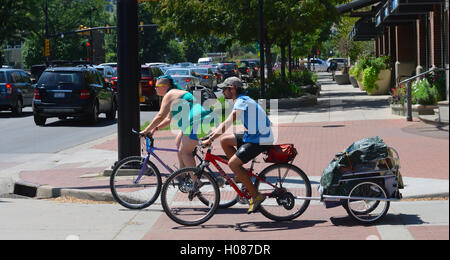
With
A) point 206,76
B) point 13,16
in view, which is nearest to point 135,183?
point 206,76

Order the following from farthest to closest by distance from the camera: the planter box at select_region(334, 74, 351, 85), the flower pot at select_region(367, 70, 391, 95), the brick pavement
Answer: the planter box at select_region(334, 74, 351, 85) < the flower pot at select_region(367, 70, 391, 95) < the brick pavement

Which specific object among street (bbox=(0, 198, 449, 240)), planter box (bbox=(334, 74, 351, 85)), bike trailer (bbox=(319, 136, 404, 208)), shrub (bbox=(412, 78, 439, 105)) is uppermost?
planter box (bbox=(334, 74, 351, 85))

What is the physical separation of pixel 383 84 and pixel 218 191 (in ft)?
85.1

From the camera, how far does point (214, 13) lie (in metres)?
29.4

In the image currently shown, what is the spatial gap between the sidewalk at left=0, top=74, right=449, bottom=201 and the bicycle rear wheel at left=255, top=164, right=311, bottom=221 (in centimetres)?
147

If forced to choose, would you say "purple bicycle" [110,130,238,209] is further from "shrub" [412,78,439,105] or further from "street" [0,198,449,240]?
"shrub" [412,78,439,105]

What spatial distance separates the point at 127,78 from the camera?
38.4ft

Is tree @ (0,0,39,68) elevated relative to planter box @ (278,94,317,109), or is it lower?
elevated

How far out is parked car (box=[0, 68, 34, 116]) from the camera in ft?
88.5

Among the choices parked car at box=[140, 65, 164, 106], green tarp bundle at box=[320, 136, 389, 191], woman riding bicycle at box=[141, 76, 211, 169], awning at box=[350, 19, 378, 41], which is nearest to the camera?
green tarp bundle at box=[320, 136, 389, 191]

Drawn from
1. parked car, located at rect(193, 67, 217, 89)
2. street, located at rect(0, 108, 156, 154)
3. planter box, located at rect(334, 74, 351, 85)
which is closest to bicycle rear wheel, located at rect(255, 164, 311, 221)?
street, located at rect(0, 108, 156, 154)
